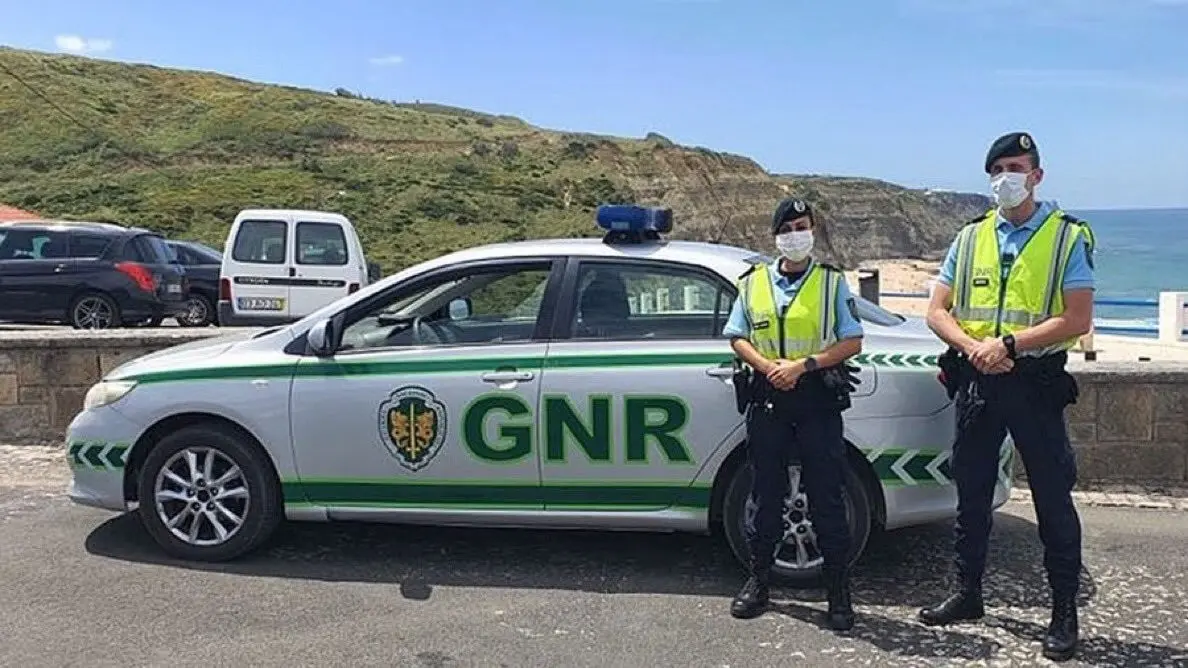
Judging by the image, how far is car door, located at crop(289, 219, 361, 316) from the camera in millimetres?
15945

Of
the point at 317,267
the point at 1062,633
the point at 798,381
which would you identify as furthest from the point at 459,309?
the point at 317,267

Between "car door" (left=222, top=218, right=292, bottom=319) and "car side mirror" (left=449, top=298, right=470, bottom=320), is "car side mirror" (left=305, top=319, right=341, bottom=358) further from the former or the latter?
"car door" (left=222, top=218, right=292, bottom=319)

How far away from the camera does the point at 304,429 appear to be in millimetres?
5359

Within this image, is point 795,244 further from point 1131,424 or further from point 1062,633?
point 1131,424

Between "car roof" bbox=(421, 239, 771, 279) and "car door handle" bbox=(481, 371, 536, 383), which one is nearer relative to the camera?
"car door handle" bbox=(481, 371, 536, 383)

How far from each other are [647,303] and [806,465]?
1.17m

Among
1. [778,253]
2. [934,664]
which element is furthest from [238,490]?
[934,664]

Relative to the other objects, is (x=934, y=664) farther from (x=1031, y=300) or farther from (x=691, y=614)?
(x=1031, y=300)

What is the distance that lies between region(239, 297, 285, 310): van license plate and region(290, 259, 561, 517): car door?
35.7 ft

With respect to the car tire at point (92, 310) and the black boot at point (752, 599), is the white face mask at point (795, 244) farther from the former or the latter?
the car tire at point (92, 310)

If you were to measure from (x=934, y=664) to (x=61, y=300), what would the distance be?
47.0 feet

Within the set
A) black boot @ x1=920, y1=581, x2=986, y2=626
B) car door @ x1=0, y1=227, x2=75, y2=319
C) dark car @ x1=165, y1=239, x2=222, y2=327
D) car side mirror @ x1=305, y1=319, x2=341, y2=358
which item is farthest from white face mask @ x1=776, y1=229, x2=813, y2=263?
dark car @ x1=165, y1=239, x2=222, y2=327

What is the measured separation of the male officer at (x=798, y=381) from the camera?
15.2 ft

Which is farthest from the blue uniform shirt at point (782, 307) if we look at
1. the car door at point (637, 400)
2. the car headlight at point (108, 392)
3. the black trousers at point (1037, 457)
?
the car headlight at point (108, 392)
